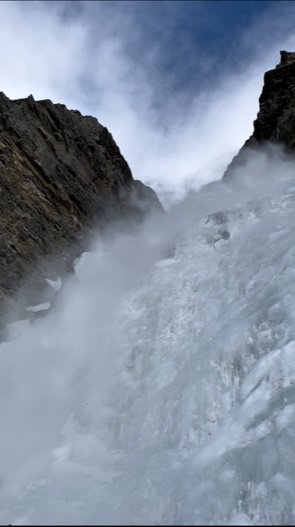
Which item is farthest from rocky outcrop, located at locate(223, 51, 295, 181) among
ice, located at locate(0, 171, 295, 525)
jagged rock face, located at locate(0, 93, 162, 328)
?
ice, located at locate(0, 171, 295, 525)

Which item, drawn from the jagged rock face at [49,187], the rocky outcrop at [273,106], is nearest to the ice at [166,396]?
the jagged rock face at [49,187]

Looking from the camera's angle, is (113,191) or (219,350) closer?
(219,350)

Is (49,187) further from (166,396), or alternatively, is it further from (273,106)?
(273,106)

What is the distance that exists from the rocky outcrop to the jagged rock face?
11.6 meters

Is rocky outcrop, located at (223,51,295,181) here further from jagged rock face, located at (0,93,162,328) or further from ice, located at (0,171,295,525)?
ice, located at (0,171,295,525)

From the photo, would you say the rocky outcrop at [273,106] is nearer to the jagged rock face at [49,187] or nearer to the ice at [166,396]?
the jagged rock face at [49,187]

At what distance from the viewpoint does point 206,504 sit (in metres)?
7.93

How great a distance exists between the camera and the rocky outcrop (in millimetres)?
37806

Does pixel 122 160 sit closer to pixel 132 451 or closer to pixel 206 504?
pixel 132 451

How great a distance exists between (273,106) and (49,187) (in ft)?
77.8

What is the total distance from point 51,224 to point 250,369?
54.0 ft

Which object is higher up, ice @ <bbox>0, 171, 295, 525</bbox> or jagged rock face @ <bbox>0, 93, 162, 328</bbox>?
jagged rock face @ <bbox>0, 93, 162, 328</bbox>

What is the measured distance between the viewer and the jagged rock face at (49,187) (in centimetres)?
2164

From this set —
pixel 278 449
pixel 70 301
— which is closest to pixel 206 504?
pixel 278 449
